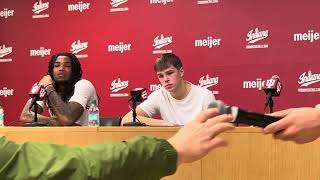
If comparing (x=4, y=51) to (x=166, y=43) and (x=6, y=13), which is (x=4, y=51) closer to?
(x=6, y=13)

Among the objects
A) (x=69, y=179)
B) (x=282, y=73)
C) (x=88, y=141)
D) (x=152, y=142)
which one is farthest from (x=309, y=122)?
(x=282, y=73)

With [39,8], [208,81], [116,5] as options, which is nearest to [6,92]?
[39,8]

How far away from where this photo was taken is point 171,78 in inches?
167

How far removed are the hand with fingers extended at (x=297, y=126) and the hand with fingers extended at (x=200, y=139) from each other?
194 mm

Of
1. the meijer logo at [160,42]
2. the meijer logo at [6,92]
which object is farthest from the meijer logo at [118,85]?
the meijer logo at [6,92]

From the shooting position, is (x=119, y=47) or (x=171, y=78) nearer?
(x=171, y=78)

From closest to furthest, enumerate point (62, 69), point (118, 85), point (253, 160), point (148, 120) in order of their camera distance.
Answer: point (253, 160)
point (148, 120)
point (62, 69)
point (118, 85)

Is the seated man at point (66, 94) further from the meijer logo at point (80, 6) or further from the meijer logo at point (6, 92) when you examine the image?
the meijer logo at point (6, 92)

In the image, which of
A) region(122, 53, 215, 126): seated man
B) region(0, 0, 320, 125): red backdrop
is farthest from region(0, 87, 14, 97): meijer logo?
region(122, 53, 215, 126): seated man

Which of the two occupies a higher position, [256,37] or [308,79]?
[256,37]

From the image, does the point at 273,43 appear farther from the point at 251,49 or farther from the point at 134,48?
the point at 134,48

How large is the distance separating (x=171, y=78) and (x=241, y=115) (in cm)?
327

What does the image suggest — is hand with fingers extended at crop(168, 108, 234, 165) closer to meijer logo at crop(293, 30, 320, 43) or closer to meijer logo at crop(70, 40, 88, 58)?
meijer logo at crop(293, 30, 320, 43)

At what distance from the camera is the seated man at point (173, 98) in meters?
4.27
